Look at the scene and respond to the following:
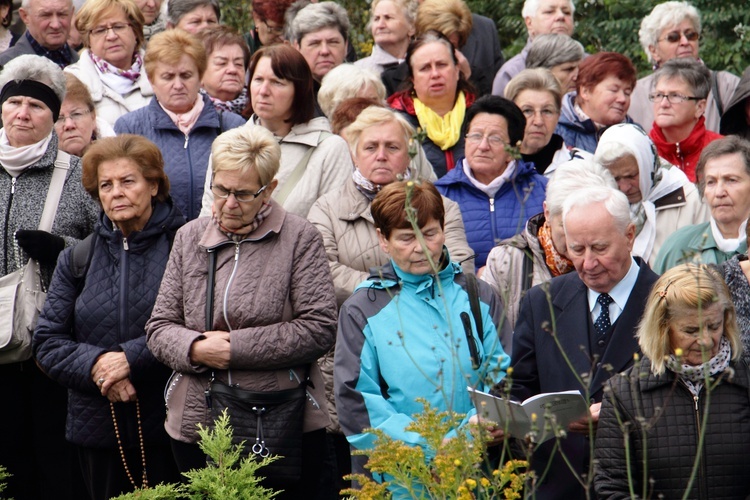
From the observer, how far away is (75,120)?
7336 mm

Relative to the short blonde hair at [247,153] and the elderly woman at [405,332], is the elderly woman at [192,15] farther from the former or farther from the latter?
the elderly woman at [405,332]

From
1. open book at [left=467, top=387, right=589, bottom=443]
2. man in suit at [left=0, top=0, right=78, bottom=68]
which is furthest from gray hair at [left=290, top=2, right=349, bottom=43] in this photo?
open book at [left=467, top=387, right=589, bottom=443]

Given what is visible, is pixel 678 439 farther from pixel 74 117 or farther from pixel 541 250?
pixel 74 117

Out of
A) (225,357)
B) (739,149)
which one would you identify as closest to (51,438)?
(225,357)

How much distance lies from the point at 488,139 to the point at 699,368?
2687 millimetres

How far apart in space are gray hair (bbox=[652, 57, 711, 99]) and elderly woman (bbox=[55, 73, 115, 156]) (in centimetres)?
371

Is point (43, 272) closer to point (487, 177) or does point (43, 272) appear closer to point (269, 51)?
point (269, 51)

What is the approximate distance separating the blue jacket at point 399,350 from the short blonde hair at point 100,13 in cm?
390

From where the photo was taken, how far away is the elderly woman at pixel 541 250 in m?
5.60

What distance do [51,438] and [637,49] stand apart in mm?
7733

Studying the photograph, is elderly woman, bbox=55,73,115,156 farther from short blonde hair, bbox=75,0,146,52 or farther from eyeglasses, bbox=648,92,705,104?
eyeglasses, bbox=648,92,705,104

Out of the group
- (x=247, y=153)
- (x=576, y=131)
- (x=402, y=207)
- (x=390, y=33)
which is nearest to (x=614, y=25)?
(x=390, y=33)

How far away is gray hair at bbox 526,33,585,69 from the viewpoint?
358 inches

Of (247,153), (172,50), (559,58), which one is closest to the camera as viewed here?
(247,153)
